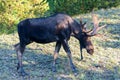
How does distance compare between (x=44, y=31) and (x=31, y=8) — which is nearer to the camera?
(x=44, y=31)

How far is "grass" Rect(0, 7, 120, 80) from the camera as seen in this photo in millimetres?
9531

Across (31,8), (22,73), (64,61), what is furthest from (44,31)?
(31,8)

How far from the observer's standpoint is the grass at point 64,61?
9.53 meters

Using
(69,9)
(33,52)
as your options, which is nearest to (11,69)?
(33,52)

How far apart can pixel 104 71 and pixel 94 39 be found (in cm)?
237

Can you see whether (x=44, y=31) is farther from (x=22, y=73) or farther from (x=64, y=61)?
(x=64, y=61)

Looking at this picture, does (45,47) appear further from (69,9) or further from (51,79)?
(69,9)

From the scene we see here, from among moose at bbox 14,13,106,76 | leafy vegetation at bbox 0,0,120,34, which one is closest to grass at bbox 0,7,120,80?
moose at bbox 14,13,106,76

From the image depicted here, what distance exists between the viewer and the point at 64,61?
1038 centimetres

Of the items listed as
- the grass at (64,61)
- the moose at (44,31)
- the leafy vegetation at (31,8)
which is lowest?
the leafy vegetation at (31,8)

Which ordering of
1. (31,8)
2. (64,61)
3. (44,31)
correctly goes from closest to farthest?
1. (44,31)
2. (64,61)
3. (31,8)

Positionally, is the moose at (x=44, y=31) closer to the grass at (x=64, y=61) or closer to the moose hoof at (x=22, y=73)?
the moose hoof at (x=22, y=73)

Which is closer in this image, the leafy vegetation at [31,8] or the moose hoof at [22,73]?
the moose hoof at [22,73]

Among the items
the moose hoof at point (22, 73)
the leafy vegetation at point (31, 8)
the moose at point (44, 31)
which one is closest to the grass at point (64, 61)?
the moose hoof at point (22, 73)
